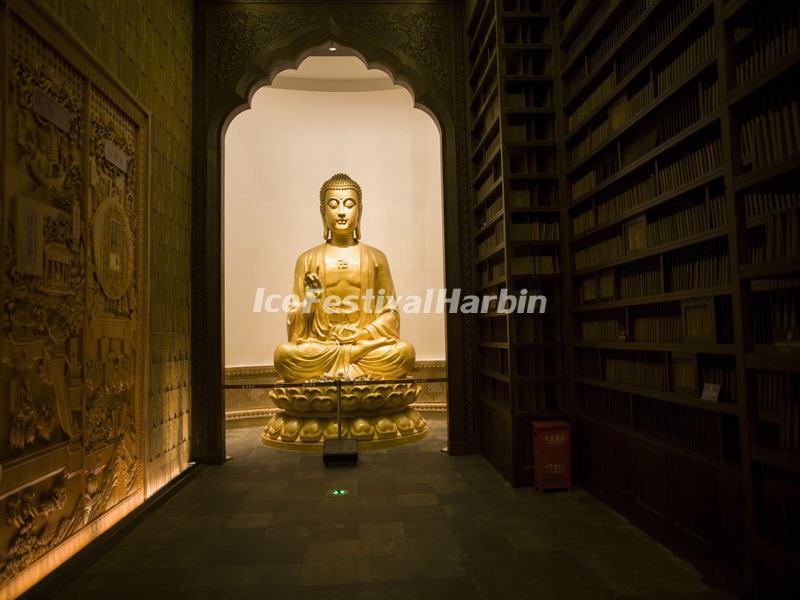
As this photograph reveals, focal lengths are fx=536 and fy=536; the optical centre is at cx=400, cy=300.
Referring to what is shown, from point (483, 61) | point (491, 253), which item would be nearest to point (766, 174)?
point (491, 253)

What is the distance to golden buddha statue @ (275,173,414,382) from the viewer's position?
5.08 m

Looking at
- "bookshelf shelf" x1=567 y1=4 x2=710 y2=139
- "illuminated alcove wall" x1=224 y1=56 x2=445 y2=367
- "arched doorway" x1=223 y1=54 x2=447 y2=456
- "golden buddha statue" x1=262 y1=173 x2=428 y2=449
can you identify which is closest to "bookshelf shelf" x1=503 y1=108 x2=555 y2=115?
"bookshelf shelf" x1=567 y1=4 x2=710 y2=139

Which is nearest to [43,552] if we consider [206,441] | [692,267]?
[206,441]

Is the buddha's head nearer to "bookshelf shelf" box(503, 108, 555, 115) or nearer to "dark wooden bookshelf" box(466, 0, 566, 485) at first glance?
"dark wooden bookshelf" box(466, 0, 566, 485)

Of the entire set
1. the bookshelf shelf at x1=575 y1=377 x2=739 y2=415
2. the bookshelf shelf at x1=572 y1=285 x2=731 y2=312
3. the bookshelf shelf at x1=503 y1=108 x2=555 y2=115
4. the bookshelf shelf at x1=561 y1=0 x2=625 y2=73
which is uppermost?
the bookshelf shelf at x1=561 y1=0 x2=625 y2=73

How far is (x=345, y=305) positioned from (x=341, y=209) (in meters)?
1.01

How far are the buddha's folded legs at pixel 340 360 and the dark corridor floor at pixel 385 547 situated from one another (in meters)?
1.45

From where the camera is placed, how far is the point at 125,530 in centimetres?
267

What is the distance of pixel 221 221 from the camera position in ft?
14.2

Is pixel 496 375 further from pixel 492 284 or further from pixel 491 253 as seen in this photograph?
pixel 491 253

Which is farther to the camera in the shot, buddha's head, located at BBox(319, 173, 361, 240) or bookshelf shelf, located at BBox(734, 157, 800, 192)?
buddha's head, located at BBox(319, 173, 361, 240)

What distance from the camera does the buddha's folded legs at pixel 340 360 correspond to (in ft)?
16.4

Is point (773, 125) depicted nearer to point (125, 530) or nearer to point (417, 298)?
point (125, 530)

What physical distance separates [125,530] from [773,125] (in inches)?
126
